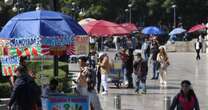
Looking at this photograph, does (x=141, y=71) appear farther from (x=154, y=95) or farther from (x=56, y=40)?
(x=56, y=40)

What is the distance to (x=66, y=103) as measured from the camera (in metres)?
12.5

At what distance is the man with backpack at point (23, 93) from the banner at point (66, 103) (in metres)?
0.62

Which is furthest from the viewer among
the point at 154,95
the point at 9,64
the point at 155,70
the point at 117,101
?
the point at 155,70

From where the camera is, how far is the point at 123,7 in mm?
88438

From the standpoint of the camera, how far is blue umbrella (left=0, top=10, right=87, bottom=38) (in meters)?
12.9

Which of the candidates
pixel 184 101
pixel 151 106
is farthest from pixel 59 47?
pixel 151 106

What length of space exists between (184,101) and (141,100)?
8562 mm

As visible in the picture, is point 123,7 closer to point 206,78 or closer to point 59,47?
point 206,78

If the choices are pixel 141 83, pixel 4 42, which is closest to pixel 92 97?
pixel 4 42

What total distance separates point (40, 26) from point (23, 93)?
1764 mm

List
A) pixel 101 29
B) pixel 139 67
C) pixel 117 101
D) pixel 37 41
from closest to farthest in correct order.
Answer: pixel 37 41
pixel 117 101
pixel 139 67
pixel 101 29

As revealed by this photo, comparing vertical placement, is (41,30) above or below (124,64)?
above

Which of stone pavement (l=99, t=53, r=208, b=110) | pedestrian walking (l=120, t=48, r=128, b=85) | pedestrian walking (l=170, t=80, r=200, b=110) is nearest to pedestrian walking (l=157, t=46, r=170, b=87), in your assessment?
stone pavement (l=99, t=53, r=208, b=110)

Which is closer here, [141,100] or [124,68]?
[141,100]
